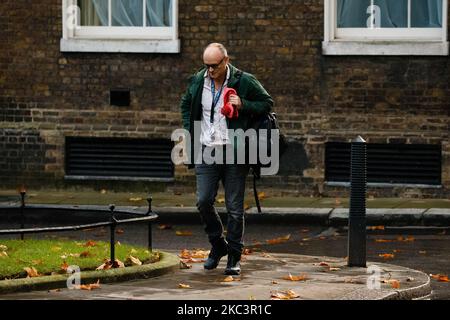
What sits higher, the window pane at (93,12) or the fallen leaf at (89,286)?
the window pane at (93,12)

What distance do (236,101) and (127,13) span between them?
878 cm

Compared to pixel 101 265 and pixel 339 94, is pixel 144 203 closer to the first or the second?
pixel 339 94

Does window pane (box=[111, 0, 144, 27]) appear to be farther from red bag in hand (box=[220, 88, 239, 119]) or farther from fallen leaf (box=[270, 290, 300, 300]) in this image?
fallen leaf (box=[270, 290, 300, 300])

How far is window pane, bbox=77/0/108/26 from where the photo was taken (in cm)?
2039

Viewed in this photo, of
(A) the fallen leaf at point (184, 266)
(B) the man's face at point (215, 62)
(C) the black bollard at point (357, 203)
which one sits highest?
(B) the man's face at point (215, 62)

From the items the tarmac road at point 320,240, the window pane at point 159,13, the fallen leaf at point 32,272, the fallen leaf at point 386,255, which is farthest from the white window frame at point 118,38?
the fallen leaf at point 32,272

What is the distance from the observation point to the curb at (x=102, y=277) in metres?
10.7

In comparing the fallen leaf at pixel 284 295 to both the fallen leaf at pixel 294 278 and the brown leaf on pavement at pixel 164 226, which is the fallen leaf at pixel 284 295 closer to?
the fallen leaf at pixel 294 278

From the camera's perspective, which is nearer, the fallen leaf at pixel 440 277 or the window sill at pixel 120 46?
the fallen leaf at pixel 440 277

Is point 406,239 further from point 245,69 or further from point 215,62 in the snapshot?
point 215,62

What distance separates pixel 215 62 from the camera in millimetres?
11992

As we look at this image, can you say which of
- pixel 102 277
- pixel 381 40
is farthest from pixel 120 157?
pixel 102 277

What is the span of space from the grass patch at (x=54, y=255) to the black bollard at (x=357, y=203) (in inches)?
66.8

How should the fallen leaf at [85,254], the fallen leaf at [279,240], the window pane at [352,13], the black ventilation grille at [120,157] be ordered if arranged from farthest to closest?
the black ventilation grille at [120,157] < the window pane at [352,13] < the fallen leaf at [279,240] < the fallen leaf at [85,254]
